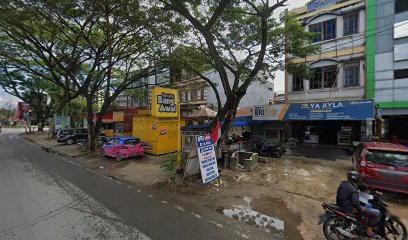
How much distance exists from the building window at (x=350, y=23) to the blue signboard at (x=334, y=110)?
6768mm

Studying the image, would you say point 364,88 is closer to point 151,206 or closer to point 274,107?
point 274,107

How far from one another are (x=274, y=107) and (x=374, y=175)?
28.6 feet

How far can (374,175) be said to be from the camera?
6.79 meters

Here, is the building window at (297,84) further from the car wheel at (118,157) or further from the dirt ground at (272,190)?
the car wheel at (118,157)

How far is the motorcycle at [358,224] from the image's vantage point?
4.38 m

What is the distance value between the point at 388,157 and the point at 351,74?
11064 millimetres

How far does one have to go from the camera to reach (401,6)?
1392 cm

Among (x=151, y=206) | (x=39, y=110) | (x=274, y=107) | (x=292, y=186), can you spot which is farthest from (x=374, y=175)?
(x=39, y=110)

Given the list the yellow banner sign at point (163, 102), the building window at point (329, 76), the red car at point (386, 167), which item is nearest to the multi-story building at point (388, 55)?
the building window at point (329, 76)

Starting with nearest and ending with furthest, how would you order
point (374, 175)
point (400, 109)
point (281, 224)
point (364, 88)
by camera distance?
point (281, 224) < point (374, 175) < point (400, 109) < point (364, 88)

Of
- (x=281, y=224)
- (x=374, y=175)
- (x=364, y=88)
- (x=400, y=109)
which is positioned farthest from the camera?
(x=364, y=88)

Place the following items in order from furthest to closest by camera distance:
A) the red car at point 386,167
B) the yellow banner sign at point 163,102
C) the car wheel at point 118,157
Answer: the car wheel at point 118,157, the yellow banner sign at point 163,102, the red car at point 386,167

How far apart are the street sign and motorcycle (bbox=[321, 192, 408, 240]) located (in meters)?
3.94

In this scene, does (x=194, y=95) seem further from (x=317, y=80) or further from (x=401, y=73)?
(x=401, y=73)
